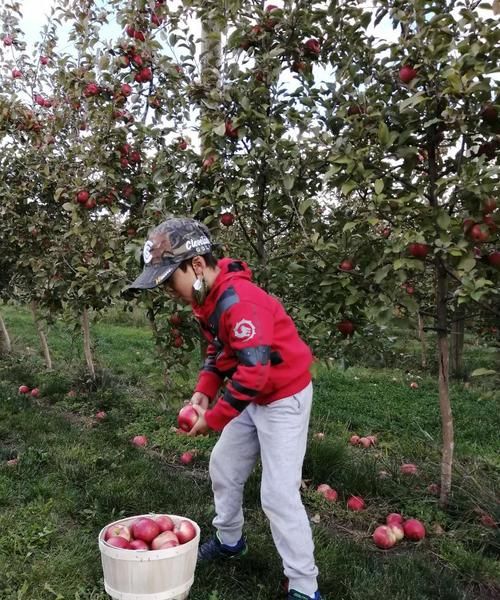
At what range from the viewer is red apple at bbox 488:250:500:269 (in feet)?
→ 8.91

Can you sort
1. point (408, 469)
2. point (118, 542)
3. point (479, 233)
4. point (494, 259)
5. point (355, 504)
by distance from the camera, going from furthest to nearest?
point (408, 469) → point (355, 504) → point (494, 259) → point (479, 233) → point (118, 542)

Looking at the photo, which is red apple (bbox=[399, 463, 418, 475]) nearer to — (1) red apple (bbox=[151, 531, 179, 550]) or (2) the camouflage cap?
(1) red apple (bbox=[151, 531, 179, 550])

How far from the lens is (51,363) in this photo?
790 centimetres

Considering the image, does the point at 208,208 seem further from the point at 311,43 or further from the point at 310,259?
the point at 311,43

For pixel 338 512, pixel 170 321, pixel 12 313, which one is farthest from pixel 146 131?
pixel 12 313

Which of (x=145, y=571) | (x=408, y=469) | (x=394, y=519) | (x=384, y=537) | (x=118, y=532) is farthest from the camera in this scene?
(x=408, y=469)

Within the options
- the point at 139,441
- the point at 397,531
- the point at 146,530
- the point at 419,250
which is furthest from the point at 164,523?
the point at 139,441

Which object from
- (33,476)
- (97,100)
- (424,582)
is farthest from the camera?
(97,100)

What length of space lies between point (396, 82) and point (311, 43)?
65 centimetres

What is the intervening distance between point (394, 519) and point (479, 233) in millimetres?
1690

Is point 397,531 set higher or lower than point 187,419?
lower

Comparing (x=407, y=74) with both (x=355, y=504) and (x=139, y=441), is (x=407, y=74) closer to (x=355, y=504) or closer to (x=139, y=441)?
(x=355, y=504)

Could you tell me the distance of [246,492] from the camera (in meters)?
3.59

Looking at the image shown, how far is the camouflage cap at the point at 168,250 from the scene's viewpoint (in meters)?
2.38
